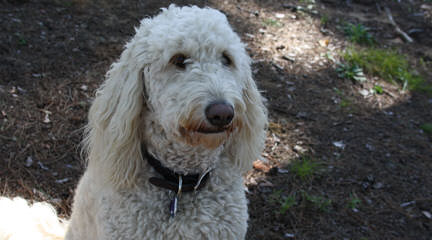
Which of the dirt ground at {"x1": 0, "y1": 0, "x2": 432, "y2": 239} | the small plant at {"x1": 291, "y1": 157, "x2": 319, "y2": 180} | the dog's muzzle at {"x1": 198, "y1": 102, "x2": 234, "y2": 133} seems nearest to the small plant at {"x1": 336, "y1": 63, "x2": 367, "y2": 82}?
the dirt ground at {"x1": 0, "y1": 0, "x2": 432, "y2": 239}

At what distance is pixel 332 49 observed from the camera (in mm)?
5297

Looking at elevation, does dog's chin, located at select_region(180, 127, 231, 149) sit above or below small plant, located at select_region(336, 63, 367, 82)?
above

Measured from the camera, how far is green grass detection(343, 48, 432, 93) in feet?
16.1

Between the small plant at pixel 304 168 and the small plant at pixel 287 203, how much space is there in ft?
0.96

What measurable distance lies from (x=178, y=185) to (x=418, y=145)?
9.47 ft

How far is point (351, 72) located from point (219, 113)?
137 inches

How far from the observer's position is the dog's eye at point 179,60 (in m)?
1.96

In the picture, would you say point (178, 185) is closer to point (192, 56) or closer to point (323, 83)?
point (192, 56)

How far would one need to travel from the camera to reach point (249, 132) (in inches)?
91.3

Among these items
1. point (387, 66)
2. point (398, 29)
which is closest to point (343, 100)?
point (387, 66)

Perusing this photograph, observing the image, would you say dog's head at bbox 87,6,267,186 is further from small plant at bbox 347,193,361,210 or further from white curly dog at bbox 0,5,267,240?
small plant at bbox 347,193,361,210

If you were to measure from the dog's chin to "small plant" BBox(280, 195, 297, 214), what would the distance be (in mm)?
1456

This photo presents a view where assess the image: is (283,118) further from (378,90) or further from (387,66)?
(387,66)

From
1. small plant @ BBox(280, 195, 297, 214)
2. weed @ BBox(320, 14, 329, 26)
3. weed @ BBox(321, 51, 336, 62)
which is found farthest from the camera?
weed @ BBox(320, 14, 329, 26)
